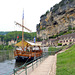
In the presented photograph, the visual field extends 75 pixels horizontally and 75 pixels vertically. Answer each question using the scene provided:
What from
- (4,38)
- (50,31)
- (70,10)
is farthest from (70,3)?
(4,38)

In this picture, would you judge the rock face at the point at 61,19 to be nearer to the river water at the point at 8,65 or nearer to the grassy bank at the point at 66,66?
the river water at the point at 8,65

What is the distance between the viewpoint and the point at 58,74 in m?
8.44

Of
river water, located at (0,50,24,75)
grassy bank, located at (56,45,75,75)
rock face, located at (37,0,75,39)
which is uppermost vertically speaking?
rock face, located at (37,0,75,39)

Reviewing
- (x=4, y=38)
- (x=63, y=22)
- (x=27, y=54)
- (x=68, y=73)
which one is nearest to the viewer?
(x=68, y=73)

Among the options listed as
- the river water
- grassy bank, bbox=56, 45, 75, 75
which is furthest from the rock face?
grassy bank, bbox=56, 45, 75, 75

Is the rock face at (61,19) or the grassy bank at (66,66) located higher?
the rock face at (61,19)

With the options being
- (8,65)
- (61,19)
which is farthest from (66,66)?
(61,19)

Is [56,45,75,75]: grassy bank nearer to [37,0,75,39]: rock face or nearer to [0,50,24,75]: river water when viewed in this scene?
[0,50,24,75]: river water

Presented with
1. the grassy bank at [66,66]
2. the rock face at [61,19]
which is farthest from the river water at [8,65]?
the rock face at [61,19]

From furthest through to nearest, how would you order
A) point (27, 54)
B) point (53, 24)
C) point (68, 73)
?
point (53, 24) < point (27, 54) < point (68, 73)

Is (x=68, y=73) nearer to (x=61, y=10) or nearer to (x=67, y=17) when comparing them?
(x=67, y=17)

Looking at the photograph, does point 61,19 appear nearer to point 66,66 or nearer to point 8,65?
point 8,65

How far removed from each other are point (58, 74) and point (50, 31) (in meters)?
85.5

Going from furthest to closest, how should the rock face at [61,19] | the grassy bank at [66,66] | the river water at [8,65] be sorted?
the rock face at [61,19] → the river water at [8,65] → the grassy bank at [66,66]
